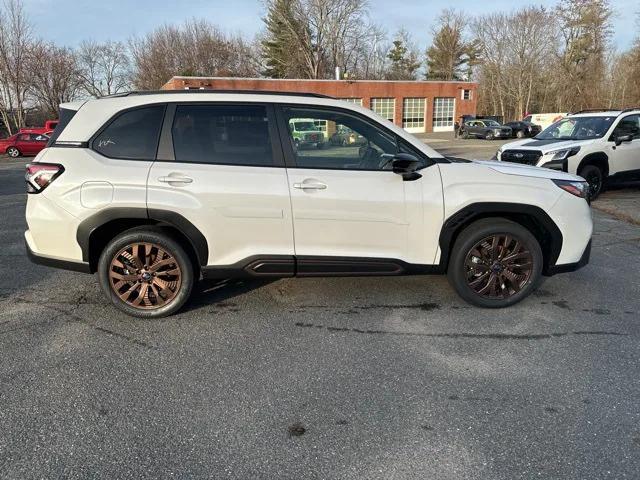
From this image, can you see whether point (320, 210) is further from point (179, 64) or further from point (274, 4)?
point (179, 64)

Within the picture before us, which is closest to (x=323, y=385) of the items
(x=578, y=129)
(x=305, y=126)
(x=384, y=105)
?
(x=305, y=126)

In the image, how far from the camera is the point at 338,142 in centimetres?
394

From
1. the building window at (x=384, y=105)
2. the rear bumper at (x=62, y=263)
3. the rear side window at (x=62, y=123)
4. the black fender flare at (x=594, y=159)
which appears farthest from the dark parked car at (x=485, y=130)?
the rear bumper at (x=62, y=263)

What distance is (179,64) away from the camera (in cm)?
5912

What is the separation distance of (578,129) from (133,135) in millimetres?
9659

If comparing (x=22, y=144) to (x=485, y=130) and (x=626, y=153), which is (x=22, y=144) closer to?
(x=626, y=153)

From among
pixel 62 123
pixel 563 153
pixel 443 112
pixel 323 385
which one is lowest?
pixel 323 385

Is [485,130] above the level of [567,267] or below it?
above

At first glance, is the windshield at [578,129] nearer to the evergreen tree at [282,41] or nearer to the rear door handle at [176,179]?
the rear door handle at [176,179]

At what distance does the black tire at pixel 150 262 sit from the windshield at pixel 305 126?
1434 millimetres

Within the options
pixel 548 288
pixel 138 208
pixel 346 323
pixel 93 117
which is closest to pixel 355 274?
pixel 346 323

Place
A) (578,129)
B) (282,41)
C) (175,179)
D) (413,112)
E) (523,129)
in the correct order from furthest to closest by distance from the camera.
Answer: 1. (282,41)
2. (413,112)
3. (523,129)
4. (578,129)
5. (175,179)

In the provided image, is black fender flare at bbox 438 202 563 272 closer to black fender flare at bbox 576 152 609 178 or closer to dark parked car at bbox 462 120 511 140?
black fender flare at bbox 576 152 609 178

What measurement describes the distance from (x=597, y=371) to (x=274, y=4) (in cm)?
5890
